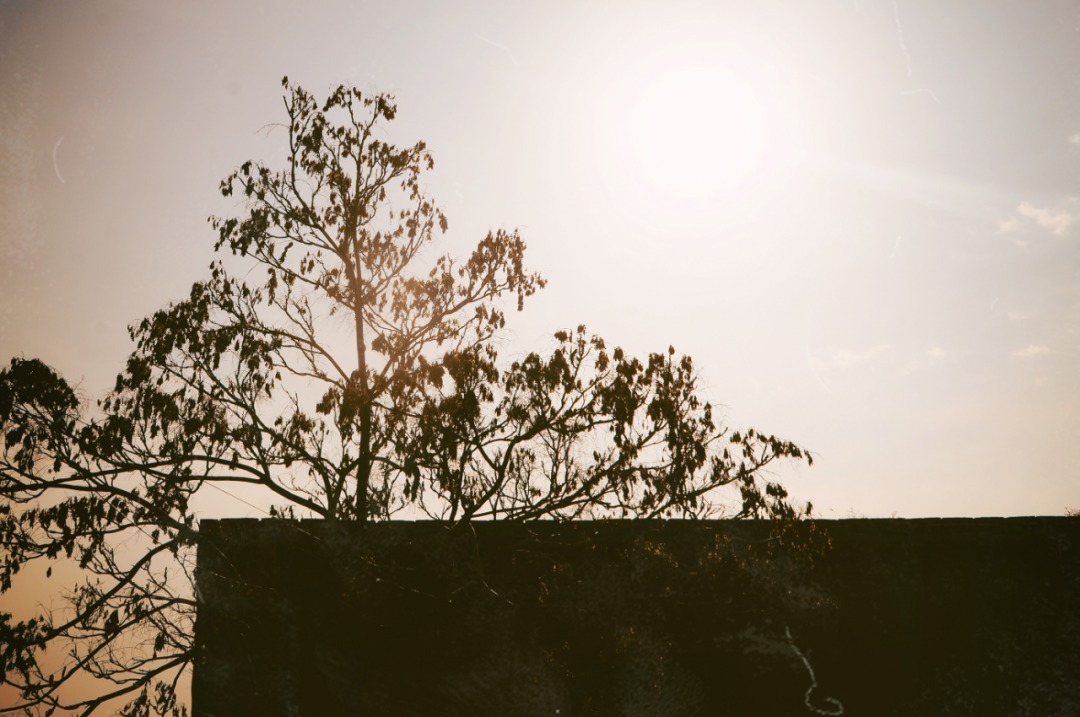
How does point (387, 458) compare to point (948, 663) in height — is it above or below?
above

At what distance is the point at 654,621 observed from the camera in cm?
534

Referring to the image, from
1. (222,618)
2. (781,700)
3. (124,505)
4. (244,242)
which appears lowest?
(781,700)

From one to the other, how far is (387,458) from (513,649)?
13.0 feet

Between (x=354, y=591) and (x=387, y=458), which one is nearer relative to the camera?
(x=354, y=591)

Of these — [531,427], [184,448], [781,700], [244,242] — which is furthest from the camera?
[244,242]

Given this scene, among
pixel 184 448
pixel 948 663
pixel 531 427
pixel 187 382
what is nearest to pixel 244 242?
pixel 187 382

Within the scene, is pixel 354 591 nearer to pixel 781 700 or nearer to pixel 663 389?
pixel 781 700

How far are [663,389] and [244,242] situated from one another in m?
5.97

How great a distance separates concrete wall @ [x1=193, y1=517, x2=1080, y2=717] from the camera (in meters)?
5.04

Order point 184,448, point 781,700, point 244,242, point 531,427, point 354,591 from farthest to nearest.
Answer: point 244,242 → point 184,448 → point 531,427 → point 354,591 → point 781,700

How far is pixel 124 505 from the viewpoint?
7.99 metres

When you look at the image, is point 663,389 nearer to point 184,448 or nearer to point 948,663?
point 948,663

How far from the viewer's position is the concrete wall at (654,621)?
16.5 ft

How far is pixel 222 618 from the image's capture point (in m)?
5.29
